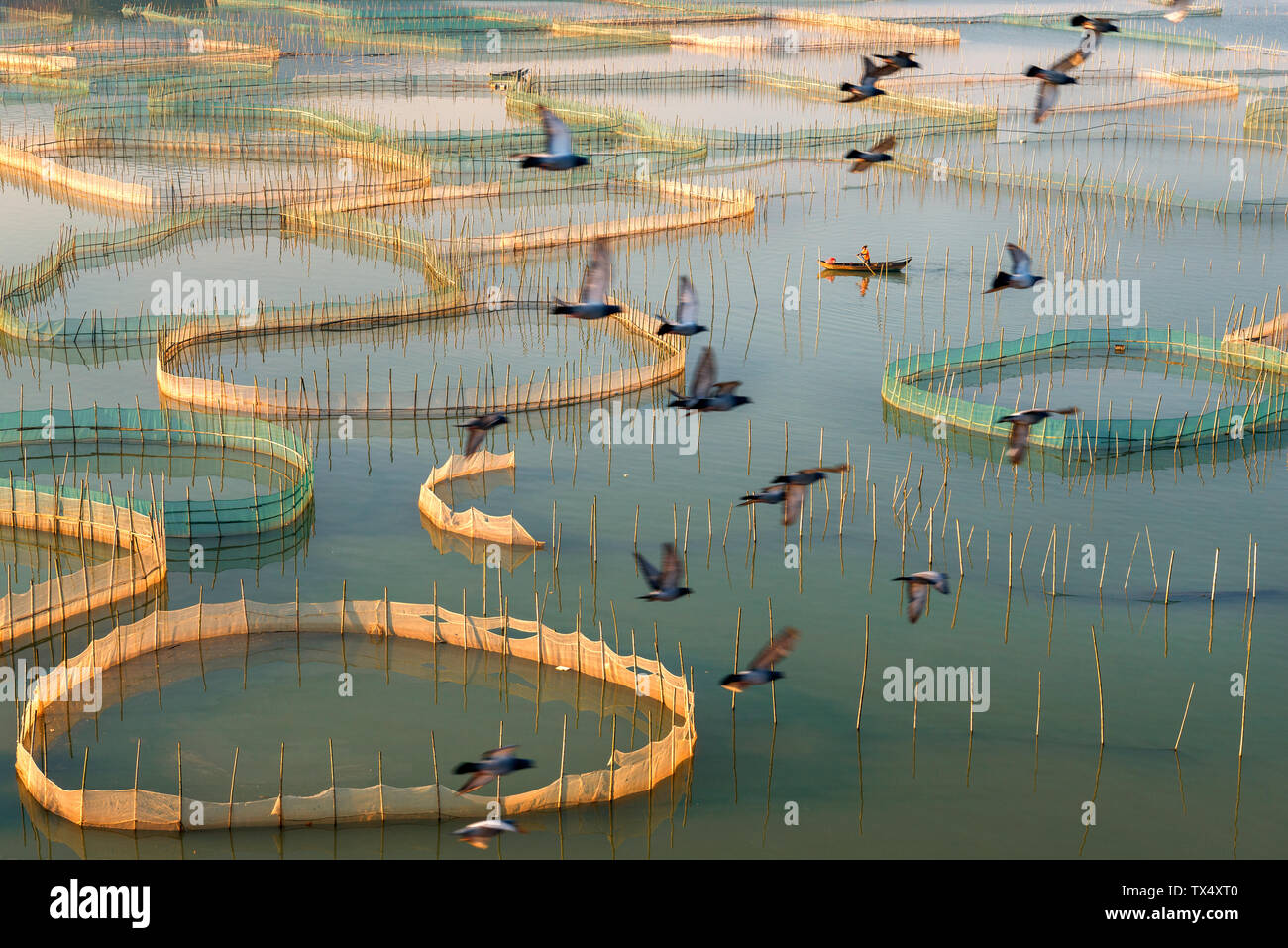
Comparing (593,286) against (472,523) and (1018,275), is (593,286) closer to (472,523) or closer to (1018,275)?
(1018,275)

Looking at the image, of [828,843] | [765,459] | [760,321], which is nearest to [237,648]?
[828,843]

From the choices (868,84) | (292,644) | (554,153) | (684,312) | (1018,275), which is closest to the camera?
(554,153)

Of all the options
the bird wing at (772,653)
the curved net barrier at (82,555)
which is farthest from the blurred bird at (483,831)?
the curved net barrier at (82,555)

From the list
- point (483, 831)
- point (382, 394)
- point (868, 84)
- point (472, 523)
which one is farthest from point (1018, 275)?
point (382, 394)

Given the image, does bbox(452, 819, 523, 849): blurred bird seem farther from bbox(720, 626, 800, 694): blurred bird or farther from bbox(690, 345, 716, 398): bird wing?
bbox(690, 345, 716, 398): bird wing

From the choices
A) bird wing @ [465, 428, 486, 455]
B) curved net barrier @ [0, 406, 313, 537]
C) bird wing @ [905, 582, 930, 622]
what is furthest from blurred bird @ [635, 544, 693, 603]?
curved net barrier @ [0, 406, 313, 537]
